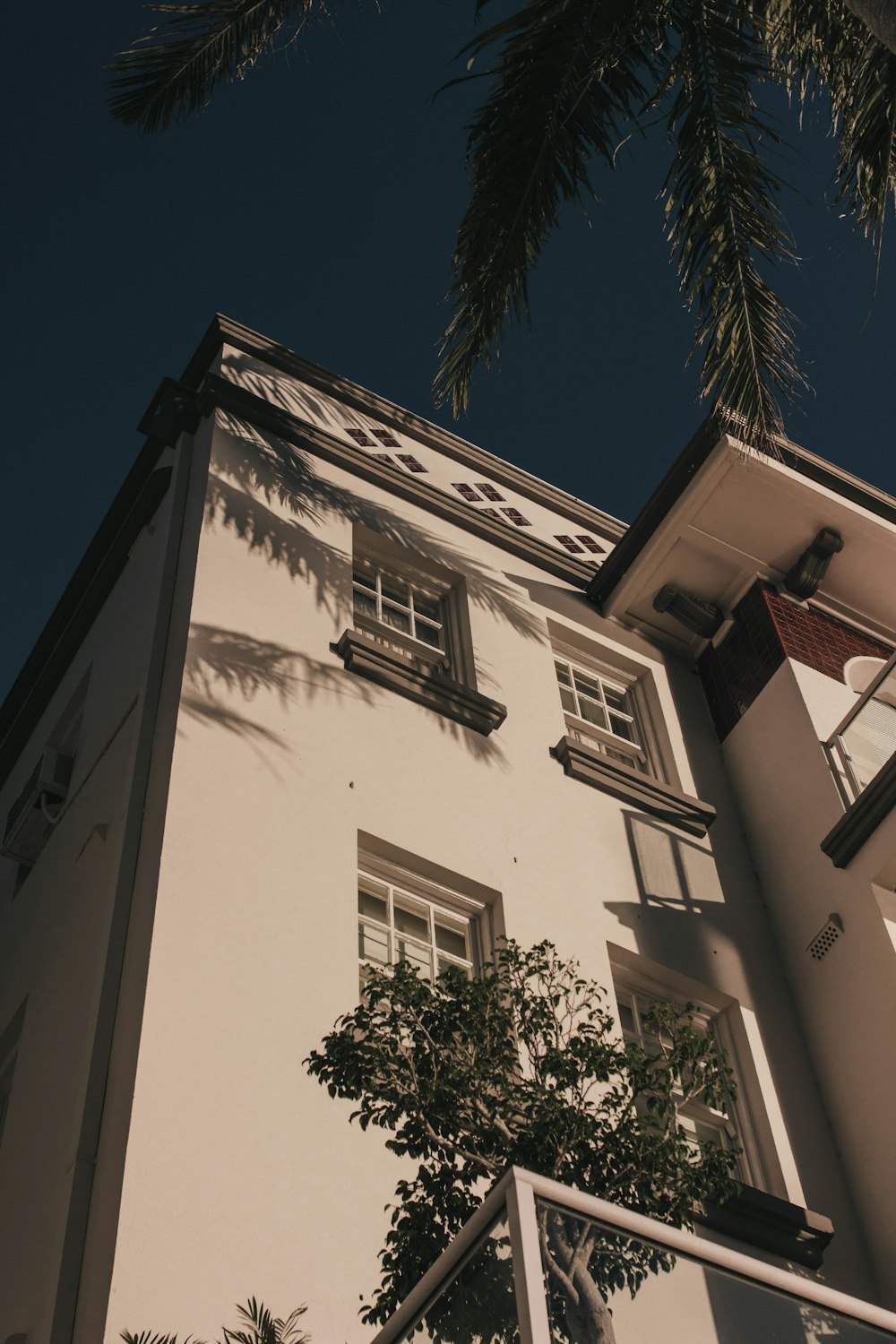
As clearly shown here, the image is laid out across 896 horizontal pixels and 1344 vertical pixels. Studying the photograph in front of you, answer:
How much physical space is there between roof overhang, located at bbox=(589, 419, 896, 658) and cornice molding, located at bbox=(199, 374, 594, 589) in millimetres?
554

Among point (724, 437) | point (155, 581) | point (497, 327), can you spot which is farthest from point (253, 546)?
point (724, 437)

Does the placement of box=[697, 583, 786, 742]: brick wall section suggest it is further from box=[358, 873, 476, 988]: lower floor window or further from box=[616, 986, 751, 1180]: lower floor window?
box=[358, 873, 476, 988]: lower floor window

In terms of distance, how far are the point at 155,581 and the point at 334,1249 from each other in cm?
590

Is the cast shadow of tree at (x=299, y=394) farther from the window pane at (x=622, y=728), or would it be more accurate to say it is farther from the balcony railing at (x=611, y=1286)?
the balcony railing at (x=611, y=1286)

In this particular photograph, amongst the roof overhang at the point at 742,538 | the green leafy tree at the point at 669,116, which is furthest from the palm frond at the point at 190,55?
the roof overhang at the point at 742,538

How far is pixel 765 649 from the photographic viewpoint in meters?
13.4

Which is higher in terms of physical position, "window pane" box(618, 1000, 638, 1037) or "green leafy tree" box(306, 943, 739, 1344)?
"window pane" box(618, 1000, 638, 1037)

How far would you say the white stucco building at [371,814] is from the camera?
7168 mm

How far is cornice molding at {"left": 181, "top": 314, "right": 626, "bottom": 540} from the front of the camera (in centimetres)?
1493

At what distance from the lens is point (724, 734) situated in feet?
44.0

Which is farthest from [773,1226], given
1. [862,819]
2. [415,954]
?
[862,819]

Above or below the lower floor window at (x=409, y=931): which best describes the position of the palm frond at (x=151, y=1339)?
below

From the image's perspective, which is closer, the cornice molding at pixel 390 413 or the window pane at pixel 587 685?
the window pane at pixel 587 685

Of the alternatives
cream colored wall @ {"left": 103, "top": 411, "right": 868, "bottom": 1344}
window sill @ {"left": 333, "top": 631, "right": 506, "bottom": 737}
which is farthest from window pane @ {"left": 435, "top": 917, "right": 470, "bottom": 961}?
window sill @ {"left": 333, "top": 631, "right": 506, "bottom": 737}
